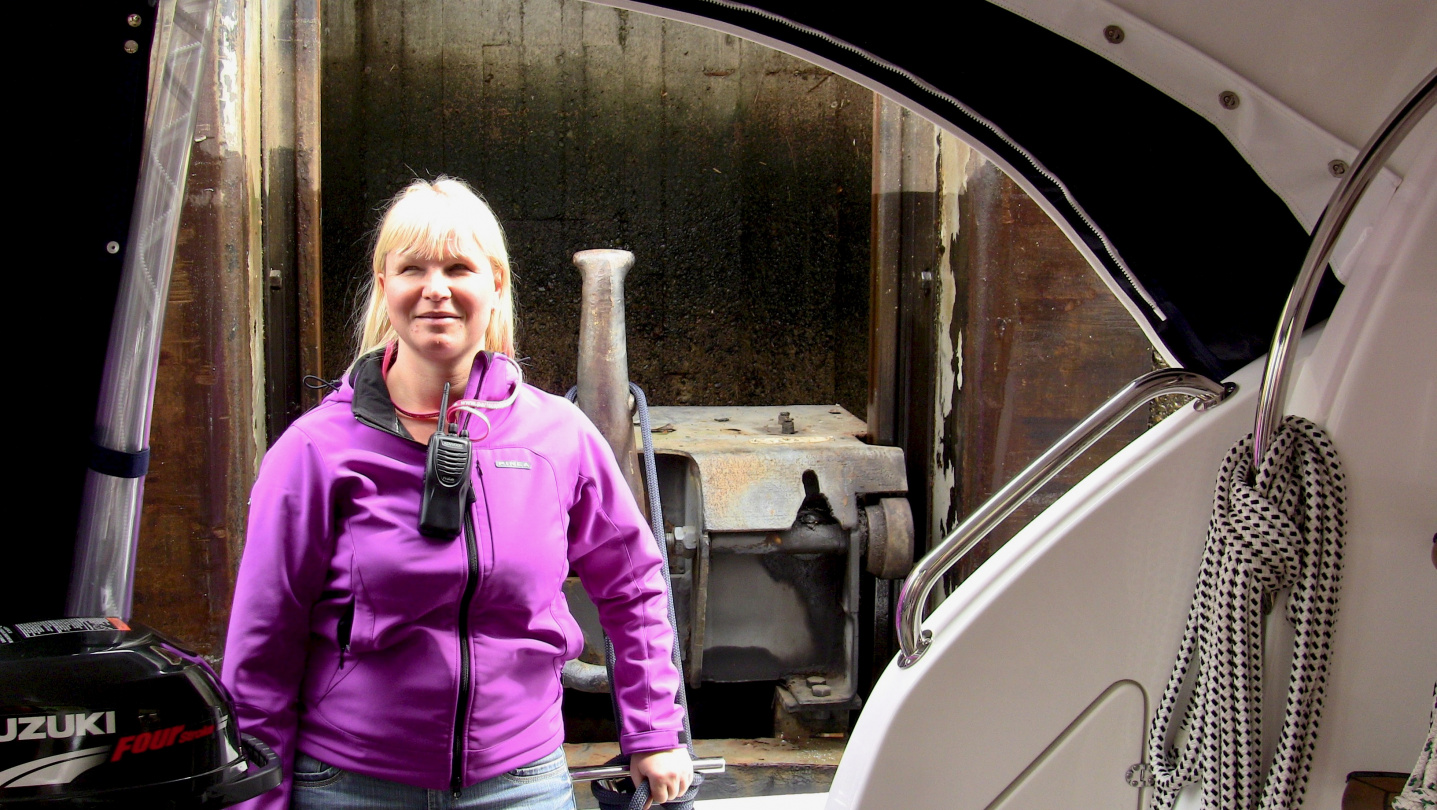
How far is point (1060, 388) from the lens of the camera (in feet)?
10.0

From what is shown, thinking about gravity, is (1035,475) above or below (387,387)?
below

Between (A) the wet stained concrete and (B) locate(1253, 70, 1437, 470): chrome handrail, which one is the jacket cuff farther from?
(A) the wet stained concrete

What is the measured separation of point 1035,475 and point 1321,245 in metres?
0.46

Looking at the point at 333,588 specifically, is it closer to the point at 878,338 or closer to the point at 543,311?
the point at 878,338

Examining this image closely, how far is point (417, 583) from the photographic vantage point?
1.37 meters

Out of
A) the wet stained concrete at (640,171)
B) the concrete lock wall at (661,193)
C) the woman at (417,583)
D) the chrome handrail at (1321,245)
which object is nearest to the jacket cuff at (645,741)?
the woman at (417,583)

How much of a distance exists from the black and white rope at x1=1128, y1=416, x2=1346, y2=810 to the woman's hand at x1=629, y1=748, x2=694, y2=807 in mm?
703

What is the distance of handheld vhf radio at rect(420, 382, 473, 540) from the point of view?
1.37 meters

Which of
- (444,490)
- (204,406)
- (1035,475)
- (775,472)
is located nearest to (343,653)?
(444,490)

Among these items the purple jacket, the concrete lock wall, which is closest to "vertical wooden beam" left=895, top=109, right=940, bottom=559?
the concrete lock wall

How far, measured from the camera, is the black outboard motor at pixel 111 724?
2.80 ft

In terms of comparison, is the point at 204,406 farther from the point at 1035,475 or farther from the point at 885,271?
the point at 1035,475

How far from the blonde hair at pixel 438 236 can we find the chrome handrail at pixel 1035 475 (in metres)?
0.70

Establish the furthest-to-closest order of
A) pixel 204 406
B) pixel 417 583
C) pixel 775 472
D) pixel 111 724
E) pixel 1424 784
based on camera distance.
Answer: pixel 775 472, pixel 204 406, pixel 417 583, pixel 1424 784, pixel 111 724
